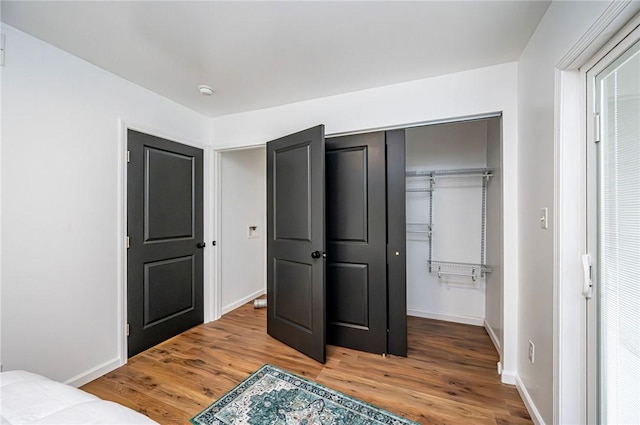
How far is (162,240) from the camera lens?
2.59 m

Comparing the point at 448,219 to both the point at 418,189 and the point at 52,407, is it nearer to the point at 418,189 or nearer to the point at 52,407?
the point at 418,189

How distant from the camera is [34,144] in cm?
172

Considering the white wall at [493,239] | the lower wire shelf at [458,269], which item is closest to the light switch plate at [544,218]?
the white wall at [493,239]

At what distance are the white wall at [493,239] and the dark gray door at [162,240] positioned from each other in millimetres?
3012

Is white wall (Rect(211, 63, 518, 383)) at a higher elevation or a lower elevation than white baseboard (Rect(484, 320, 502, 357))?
higher

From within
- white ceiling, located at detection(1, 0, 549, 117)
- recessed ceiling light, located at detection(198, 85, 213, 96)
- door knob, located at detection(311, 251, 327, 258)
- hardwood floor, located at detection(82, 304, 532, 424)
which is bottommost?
hardwood floor, located at detection(82, 304, 532, 424)

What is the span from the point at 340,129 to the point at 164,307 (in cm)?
242

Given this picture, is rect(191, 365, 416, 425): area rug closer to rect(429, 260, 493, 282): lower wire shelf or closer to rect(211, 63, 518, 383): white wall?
rect(211, 63, 518, 383): white wall

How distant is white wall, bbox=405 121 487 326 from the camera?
2.99m

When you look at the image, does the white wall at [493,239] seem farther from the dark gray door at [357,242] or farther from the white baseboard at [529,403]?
the dark gray door at [357,242]

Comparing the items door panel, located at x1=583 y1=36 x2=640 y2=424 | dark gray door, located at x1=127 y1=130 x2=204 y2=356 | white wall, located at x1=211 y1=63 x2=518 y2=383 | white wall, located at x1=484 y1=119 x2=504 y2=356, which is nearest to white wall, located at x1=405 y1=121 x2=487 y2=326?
white wall, located at x1=484 y1=119 x2=504 y2=356

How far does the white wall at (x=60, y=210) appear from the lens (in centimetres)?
164

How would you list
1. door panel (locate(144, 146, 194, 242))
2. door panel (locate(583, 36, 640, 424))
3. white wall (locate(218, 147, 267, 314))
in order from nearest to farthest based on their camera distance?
door panel (locate(583, 36, 640, 424)), door panel (locate(144, 146, 194, 242)), white wall (locate(218, 147, 267, 314))

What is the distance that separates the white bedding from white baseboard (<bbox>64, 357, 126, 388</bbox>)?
1.33 metres
